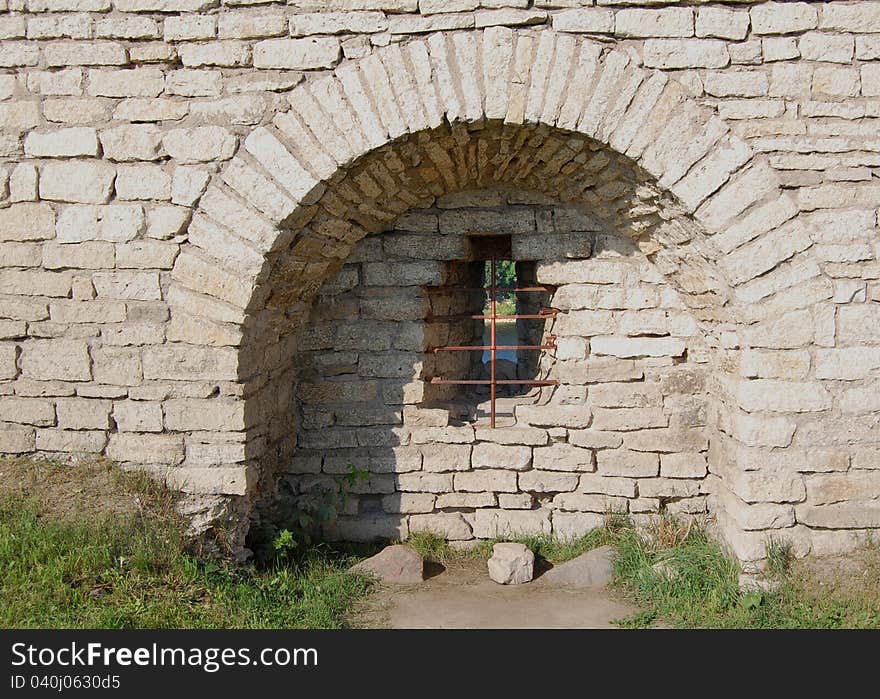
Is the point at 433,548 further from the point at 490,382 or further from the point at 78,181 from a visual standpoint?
the point at 78,181

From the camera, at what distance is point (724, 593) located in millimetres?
3881

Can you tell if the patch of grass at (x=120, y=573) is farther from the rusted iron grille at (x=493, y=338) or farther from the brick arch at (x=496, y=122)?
the rusted iron grille at (x=493, y=338)

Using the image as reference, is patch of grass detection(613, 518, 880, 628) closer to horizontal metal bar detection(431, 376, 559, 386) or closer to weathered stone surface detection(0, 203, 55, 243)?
horizontal metal bar detection(431, 376, 559, 386)

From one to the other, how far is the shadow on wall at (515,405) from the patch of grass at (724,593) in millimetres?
452

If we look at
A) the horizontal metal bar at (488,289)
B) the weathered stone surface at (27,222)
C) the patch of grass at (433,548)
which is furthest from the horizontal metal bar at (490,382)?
the weathered stone surface at (27,222)

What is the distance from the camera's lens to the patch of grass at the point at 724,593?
361 cm

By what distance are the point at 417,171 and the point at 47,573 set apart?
288 cm

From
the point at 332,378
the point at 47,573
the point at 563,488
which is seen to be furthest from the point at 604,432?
the point at 47,573

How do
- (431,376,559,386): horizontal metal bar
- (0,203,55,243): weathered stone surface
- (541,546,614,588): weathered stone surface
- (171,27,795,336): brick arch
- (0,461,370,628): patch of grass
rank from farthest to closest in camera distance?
(431,376,559,386): horizontal metal bar → (541,546,614,588): weathered stone surface → (0,203,55,243): weathered stone surface → (171,27,795,336): brick arch → (0,461,370,628): patch of grass

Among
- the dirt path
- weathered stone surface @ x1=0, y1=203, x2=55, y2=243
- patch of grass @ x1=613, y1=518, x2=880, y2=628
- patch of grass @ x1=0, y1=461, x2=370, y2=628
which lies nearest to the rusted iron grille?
the dirt path

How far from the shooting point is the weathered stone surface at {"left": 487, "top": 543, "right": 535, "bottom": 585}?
4371 mm

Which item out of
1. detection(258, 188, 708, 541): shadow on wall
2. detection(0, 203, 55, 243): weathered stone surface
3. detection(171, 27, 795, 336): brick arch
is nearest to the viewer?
detection(171, 27, 795, 336): brick arch

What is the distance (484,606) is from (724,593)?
1294 mm

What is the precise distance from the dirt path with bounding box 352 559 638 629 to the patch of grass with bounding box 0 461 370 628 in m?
0.21
